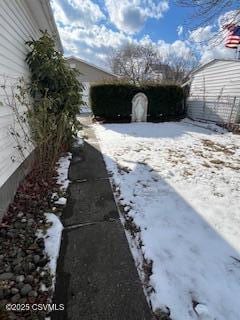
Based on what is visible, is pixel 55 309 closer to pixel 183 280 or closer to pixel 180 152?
pixel 183 280

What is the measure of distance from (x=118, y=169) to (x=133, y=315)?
11.0 feet

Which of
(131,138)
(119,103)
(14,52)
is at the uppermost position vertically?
(14,52)

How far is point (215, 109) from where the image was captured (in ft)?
A: 38.2

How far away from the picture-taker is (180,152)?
6395 millimetres

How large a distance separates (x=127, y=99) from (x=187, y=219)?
9354mm

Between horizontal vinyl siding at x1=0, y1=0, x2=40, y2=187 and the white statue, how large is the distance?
7.60 metres

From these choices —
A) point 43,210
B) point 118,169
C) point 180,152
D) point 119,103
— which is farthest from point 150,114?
point 43,210

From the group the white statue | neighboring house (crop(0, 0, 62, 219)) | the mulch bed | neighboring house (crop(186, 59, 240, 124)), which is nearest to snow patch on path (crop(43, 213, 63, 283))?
the mulch bed

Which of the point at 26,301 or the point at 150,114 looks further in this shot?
the point at 150,114

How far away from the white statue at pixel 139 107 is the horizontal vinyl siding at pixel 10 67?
7603mm

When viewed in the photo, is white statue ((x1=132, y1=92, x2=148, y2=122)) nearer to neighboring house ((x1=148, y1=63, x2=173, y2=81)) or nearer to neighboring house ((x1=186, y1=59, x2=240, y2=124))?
neighboring house ((x1=186, y1=59, x2=240, y2=124))

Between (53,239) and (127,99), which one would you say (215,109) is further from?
(53,239)

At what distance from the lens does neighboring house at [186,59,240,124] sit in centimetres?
1062

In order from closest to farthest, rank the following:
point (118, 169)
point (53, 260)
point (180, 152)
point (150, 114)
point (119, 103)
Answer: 1. point (53, 260)
2. point (118, 169)
3. point (180, 152)
4. point (119, 103)
5. point (150, 114)
